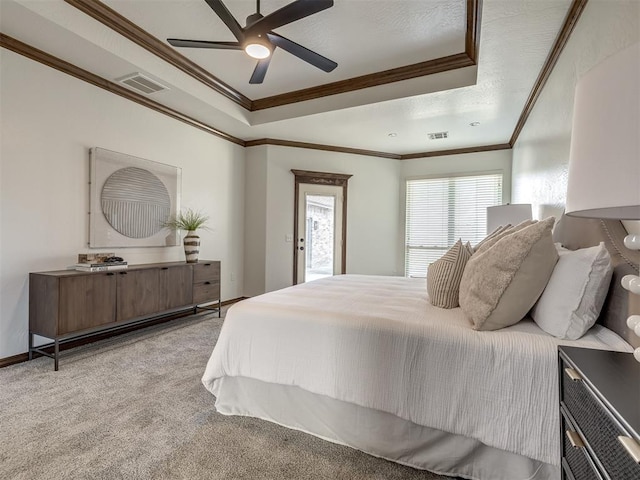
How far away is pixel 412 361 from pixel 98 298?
2.85m

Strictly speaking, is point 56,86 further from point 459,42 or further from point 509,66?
point 509,66

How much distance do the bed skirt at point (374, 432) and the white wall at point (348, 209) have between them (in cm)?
346

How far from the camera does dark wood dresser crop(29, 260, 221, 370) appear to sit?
2.73 m

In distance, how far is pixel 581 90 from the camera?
2.54 ft

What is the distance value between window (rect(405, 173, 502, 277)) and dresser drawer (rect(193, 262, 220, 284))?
3543 millimetres

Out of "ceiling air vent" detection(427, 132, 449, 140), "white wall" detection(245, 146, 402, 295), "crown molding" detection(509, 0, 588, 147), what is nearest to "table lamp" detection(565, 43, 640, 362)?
"crown molding" detection(509, 0, 588, 147)

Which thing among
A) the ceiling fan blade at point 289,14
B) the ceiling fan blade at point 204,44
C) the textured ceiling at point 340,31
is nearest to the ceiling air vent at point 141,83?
the textured ceiling at point 340,31

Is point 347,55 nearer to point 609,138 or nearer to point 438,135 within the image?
point 438,135

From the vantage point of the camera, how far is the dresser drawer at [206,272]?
4.09 m

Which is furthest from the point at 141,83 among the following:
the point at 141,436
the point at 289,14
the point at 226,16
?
the point at 141,436

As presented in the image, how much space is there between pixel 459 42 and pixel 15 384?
465cm

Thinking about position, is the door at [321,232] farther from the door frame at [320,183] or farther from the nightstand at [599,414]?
the nightstand at [599,414]

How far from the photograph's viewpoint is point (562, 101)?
2420 mm

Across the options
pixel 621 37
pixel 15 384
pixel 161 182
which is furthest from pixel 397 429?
pixel 161 182
